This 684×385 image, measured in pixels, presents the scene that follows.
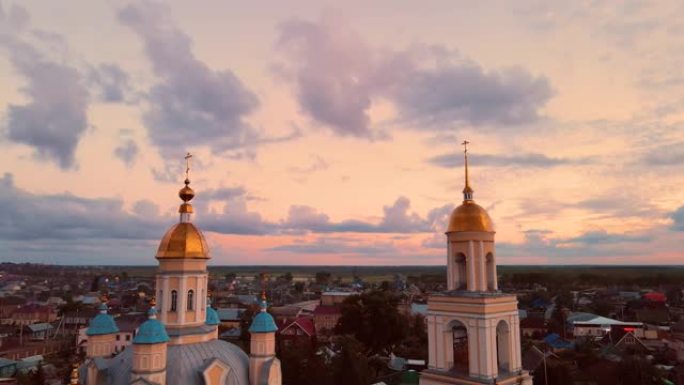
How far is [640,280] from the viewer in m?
156

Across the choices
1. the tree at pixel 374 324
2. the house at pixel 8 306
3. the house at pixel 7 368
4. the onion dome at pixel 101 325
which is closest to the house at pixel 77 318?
the house at pixel 8 306

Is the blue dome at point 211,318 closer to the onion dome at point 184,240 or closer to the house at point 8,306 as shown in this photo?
the onion dome at point 184,240

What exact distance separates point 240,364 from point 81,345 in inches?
2085

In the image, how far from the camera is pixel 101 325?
1727 cm

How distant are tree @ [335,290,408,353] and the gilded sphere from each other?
33.6 m

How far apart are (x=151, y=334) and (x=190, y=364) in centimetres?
187

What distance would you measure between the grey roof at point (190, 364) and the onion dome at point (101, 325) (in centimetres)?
103

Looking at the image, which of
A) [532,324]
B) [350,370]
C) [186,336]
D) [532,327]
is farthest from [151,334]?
[532,324]

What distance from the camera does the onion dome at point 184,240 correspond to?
55.7ft

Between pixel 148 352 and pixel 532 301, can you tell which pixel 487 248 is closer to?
pixel 148 352

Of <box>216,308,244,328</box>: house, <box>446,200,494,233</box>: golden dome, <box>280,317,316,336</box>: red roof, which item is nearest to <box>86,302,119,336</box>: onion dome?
<box>446,200,494,233</box>: golden dome

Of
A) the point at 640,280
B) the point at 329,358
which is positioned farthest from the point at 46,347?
the point at 640,280

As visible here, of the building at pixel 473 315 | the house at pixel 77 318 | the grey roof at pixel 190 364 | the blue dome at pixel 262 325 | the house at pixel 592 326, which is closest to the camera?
the grey roof at pixel 190 364

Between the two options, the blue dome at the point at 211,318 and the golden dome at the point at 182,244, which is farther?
the blue dome at the point at 211,318
